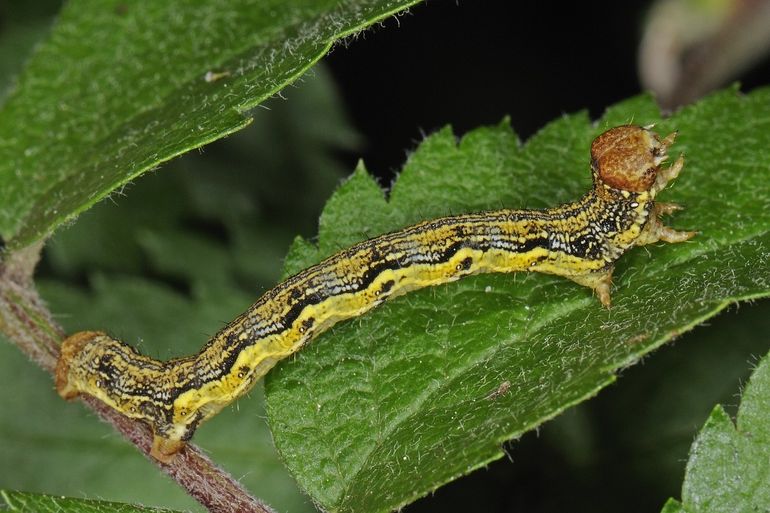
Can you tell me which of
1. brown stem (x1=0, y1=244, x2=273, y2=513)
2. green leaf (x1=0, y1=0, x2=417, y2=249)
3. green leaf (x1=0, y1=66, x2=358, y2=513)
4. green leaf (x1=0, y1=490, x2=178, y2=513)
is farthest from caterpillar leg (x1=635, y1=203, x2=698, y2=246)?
green leaf (x1=0, y1=66, x2=358, y2=513)

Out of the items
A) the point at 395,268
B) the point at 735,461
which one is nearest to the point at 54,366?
the point at 395,268

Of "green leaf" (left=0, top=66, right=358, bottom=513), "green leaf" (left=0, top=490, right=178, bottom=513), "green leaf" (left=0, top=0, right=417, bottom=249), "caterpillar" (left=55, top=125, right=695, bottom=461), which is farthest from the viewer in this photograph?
"green leaf" (left=0, top=66, right=358, bottom=513)

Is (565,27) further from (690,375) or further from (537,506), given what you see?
(537,506)

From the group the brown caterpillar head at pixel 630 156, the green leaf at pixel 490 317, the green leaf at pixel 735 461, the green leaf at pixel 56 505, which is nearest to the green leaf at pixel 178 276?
the green leaf at pixel 490 317

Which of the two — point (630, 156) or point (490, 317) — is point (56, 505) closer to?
point (490, 317)

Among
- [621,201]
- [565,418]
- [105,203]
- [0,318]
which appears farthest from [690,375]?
[105,203]

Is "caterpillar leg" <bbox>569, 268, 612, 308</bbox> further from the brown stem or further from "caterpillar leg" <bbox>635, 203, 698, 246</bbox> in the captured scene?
the brown stem
